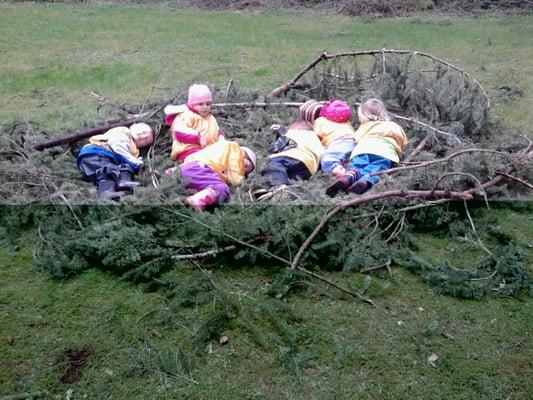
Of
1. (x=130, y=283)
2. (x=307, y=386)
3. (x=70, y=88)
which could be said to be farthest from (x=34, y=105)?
(x=307, y=386)

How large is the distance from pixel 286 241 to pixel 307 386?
1.08m

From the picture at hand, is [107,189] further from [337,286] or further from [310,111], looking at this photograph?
[310,111]

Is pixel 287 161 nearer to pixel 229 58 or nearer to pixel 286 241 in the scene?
pixel 286 241

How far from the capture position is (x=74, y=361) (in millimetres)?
3035

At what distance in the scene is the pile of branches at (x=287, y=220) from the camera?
3.73 metres

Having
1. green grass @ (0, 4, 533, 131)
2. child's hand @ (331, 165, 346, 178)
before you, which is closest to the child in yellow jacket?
child's hand @ (331, 165, 346, 178)

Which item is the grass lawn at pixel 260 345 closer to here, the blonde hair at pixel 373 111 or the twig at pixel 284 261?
the twig at pixel 284 261

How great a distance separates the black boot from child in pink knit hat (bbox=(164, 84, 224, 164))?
486 mm

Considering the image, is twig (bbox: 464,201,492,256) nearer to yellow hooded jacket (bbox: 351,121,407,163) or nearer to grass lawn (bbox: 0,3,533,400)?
grass lawn (bbox: 0,3,533,400)

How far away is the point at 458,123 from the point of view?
5.58 meters

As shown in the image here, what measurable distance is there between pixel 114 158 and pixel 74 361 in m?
2.36

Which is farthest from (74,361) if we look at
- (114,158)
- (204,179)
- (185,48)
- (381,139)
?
(185,48)

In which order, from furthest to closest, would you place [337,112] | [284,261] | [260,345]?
1. [337,112]
2. [284,261]
3. [260,345]

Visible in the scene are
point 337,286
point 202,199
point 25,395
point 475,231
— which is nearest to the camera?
point 25,395
